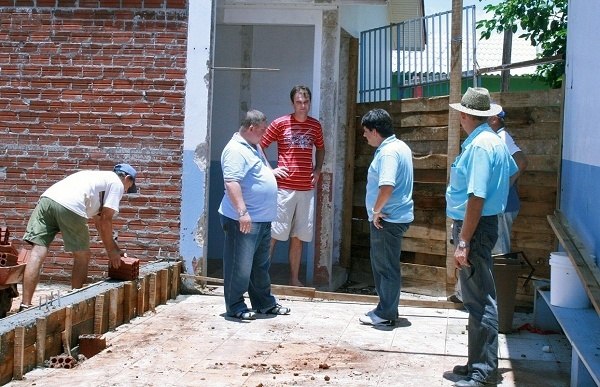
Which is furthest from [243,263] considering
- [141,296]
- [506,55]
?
[506,55]

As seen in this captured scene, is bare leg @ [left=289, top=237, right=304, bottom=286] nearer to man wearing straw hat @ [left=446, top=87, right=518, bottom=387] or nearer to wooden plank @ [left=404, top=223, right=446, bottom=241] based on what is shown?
wooden plank @ [left=404, top=223, right=446, bottom=241]

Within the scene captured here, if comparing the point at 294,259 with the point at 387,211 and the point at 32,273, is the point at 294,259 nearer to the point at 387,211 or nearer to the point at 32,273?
the point at 387,211

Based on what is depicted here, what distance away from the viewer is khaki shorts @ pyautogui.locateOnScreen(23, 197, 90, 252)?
824 centimetres

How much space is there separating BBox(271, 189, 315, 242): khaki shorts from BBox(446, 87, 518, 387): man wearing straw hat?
3598mm

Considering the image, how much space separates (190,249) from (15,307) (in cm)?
192

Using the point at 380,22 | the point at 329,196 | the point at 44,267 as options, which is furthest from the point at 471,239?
the point at 380,22

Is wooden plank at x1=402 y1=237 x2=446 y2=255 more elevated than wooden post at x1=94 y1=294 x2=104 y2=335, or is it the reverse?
wooden plank at x1=402 y1=237 x2=446 y2=255

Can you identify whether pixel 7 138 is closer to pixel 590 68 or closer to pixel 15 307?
pixel 15 307

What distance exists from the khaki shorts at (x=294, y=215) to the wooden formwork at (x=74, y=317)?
4.29 feet

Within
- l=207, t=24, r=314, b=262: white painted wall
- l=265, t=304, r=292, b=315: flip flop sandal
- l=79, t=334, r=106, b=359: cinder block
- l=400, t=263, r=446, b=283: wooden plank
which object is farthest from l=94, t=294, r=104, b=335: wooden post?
l=207, t=24, r=314, b=262: white painted wall

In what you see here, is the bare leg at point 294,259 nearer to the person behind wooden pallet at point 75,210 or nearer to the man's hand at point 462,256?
the person behind wooden pallet at point 75,210

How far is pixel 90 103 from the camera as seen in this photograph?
32.4 ft

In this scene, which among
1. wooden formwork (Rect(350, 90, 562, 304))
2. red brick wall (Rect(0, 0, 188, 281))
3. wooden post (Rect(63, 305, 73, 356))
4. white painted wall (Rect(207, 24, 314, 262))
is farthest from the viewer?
white painted wall (Rect(207, 24, 314, 262))

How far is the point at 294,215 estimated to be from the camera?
998 centimetres
